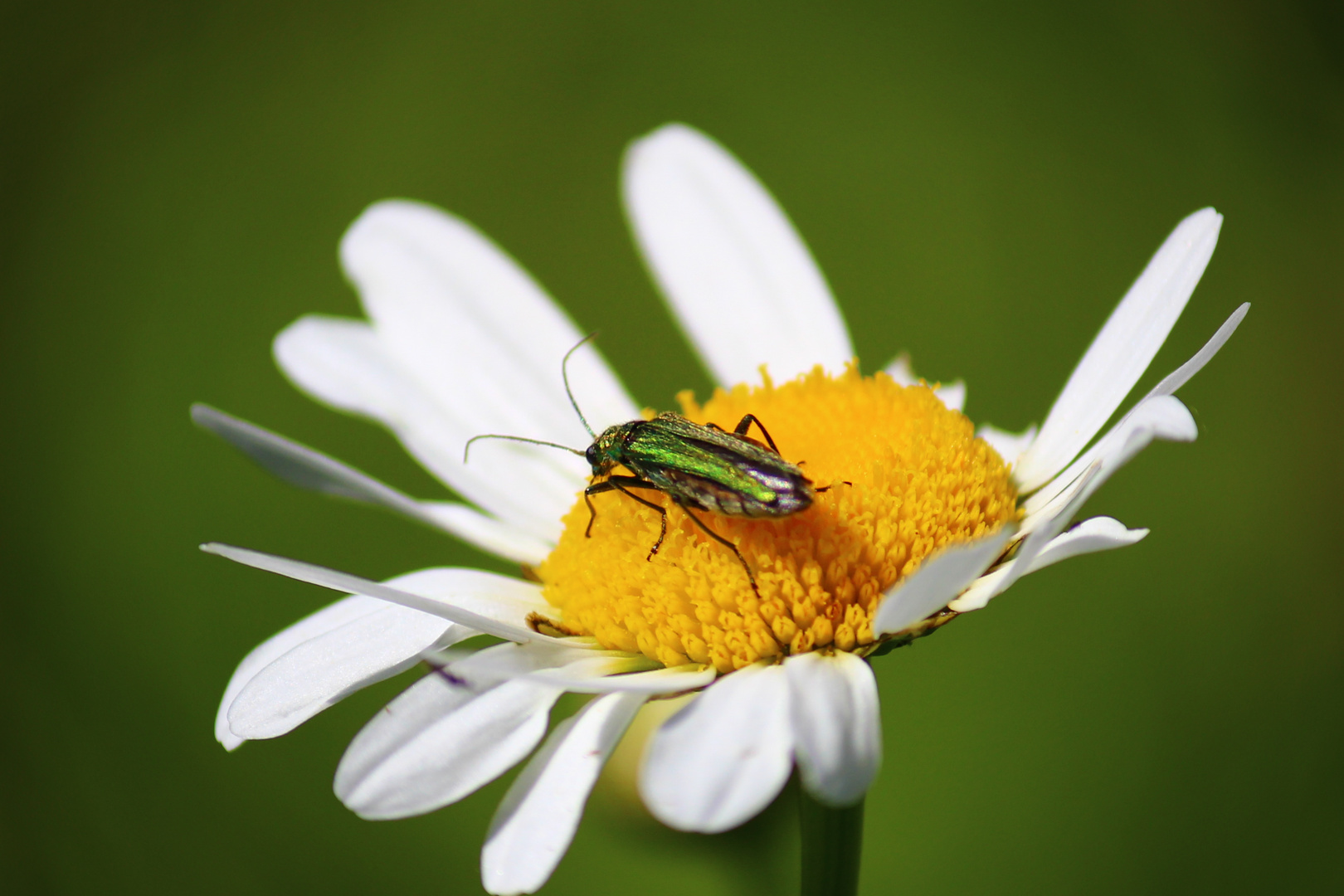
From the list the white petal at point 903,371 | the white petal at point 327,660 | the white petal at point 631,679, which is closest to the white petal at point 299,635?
the white petal at point 327,660

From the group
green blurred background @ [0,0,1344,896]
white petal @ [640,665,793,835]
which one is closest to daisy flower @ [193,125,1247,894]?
white petal @ [640,665,793,835]

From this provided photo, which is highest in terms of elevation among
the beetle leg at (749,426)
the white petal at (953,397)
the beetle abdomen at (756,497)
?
the white petal at (953,397)

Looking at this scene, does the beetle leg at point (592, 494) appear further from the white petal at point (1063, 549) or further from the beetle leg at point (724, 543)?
the white petal at point (1063, 549)

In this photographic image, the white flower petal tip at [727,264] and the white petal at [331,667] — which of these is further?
the white flower petal tip at [727,264]

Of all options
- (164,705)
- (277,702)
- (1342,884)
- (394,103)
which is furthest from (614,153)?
(1342,884)

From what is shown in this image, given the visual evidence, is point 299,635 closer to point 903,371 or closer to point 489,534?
point 489,534

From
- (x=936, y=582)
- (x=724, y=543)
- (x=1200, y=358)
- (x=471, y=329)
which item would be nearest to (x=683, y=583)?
(x=724, y=543)

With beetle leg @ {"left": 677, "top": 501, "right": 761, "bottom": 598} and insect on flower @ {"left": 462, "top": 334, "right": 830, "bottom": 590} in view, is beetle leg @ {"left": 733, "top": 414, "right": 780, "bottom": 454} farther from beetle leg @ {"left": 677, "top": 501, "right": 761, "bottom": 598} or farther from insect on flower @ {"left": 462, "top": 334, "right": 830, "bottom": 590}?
beetle leg @ {"left": 677, "top": 501, "right": 761, "bottom": 598}
